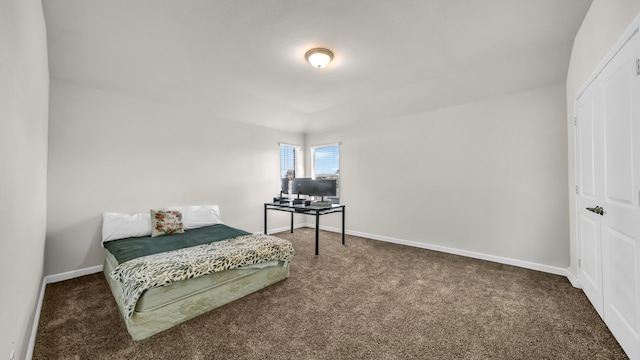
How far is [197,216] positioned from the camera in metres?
3.88

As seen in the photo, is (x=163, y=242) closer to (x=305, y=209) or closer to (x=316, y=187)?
(x=305, y=209)

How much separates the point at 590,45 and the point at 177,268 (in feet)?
13.6

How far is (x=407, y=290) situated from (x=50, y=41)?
4.53 m

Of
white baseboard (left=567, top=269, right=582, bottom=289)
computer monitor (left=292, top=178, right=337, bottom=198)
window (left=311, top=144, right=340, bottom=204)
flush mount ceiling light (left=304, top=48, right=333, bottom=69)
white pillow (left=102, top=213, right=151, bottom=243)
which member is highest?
flush mount ceiling light (left=304, top=48, right=333, bottom=69)

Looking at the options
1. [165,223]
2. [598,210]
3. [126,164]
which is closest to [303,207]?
[165,223]

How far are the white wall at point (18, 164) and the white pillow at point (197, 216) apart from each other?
174 centimetres

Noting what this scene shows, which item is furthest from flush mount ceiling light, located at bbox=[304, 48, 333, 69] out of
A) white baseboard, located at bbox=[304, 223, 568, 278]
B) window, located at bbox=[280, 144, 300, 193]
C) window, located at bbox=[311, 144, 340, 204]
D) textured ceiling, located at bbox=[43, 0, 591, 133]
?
white baseboard, located at bbox=[304, 223, 568, 278]

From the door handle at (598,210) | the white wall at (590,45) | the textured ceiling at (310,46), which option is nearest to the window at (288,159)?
the textured ceiling at (310,46)

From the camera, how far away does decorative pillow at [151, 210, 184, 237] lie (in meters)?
3.32

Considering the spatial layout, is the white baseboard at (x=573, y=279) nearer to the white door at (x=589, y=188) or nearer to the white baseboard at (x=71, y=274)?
the white door at (x=589, y=188)

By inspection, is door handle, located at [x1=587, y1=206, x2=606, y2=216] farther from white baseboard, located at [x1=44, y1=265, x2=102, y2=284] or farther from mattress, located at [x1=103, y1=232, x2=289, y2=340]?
white baseboard, located at [x1=44, y1=265, x2=102, y2=284]

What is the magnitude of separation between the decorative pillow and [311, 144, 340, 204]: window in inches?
123

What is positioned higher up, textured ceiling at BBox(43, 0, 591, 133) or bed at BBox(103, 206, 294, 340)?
textured ceiling at BBox(43, 0, 591, 133)

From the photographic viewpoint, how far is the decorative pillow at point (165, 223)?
3322mm
